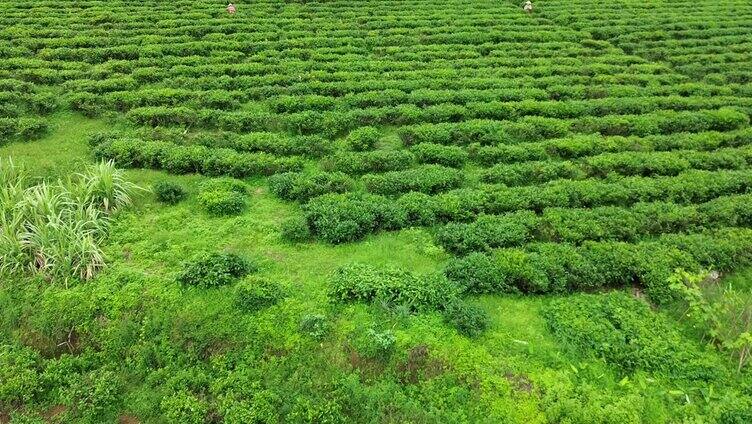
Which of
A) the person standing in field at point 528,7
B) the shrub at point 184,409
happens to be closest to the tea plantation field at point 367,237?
the shrub at point 184,409

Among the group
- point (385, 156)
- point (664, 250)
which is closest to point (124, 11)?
point (385, 156)

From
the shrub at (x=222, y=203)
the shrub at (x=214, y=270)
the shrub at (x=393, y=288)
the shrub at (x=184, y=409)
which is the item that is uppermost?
the shrub at (x=222, y=203)

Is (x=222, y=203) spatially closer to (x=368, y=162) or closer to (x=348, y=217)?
(x=348, y=217)

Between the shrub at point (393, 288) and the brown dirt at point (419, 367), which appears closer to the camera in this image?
the brown dirt at point (419, 367)

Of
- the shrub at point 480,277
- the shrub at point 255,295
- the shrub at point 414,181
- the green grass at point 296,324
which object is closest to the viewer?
the green grass at point 296,324

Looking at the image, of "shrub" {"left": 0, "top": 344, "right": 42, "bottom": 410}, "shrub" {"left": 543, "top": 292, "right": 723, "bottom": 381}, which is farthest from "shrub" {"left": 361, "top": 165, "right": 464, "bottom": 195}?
"shrub" {"left": 0, "top": 344, "right": 42, "bottom": 410}

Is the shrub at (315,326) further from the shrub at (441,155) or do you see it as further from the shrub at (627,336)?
the shrub at (441,155)

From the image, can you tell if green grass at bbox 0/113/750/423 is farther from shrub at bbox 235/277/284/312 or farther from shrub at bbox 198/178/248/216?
shrub at bbox 198/178/248/216

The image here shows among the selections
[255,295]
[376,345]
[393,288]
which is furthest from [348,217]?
[376,345]
